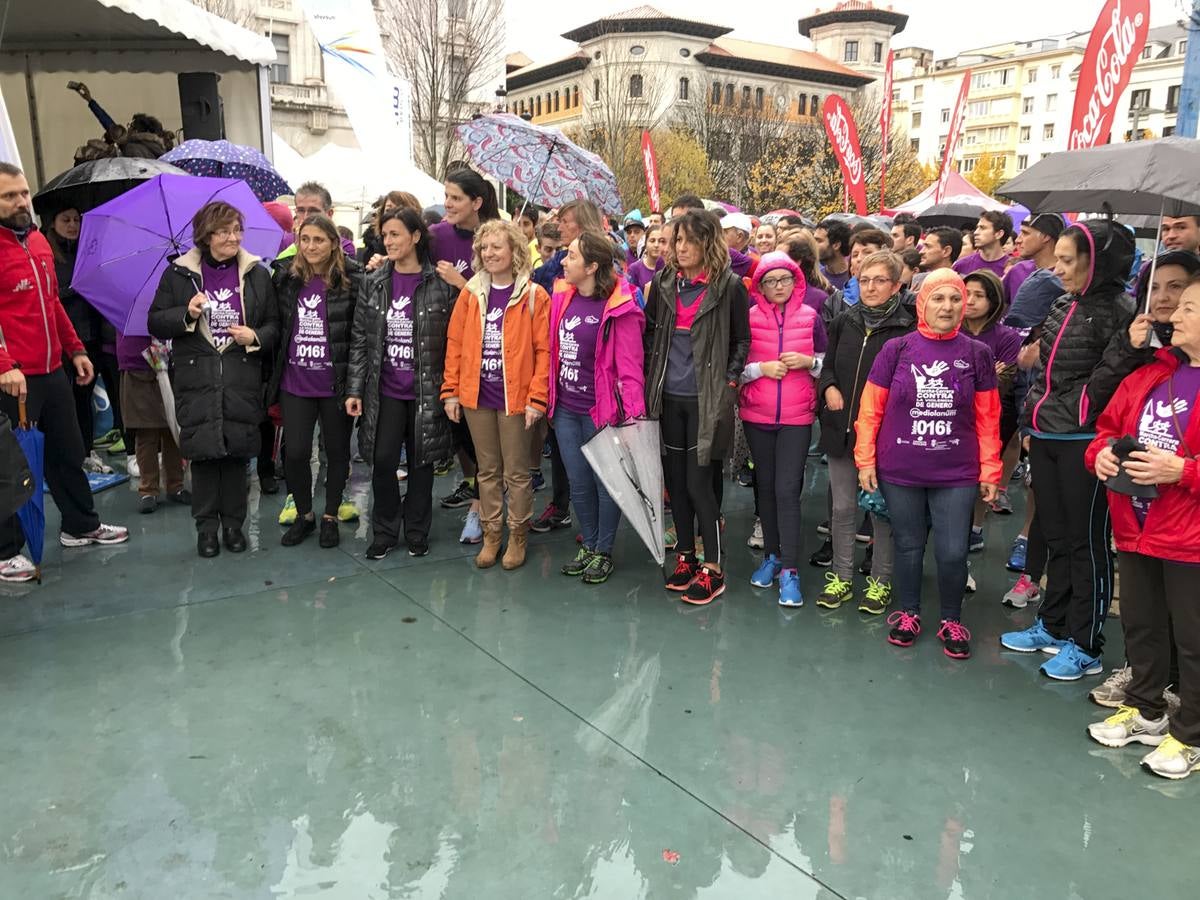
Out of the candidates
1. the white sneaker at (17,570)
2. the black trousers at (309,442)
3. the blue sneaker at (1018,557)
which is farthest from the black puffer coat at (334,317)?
the blue sneaker at (1018,557)

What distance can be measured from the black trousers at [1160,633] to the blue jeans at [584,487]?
8.22 feet

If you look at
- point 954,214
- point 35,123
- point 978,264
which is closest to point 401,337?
A: point 978,264

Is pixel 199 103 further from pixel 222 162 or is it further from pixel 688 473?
pixel 688 473

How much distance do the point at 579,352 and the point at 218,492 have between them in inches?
91.2

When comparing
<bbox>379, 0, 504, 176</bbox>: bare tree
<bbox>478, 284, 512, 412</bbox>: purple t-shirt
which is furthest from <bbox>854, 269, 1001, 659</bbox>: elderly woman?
<bbox>379, 0, 504, 176</bbox>: bare tree

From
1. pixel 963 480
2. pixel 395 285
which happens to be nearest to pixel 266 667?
pixel 395 285

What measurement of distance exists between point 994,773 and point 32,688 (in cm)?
376

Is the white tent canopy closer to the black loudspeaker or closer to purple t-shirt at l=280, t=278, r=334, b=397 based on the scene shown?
the black loudspeaker

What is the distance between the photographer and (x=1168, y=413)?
10.9 feet

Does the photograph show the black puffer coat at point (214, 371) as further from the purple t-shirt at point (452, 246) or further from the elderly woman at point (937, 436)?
the elderly woman at point (937, 436)

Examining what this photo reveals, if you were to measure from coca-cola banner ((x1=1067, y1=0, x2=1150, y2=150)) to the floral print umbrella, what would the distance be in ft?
14.1

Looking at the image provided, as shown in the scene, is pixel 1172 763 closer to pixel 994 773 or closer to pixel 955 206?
pixel 994 773

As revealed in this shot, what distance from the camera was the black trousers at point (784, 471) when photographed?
15.9 feet

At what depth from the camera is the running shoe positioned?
436cm
